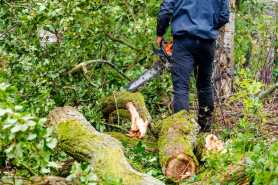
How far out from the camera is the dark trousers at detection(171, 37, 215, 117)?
5.95 m

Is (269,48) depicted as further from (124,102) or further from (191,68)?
(124,102)

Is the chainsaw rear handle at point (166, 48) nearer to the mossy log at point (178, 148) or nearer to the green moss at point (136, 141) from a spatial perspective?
the green moss at point (136, 141)

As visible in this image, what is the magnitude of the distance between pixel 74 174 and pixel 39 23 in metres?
2.91

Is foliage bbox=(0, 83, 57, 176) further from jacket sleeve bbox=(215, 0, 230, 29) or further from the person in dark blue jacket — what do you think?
jacket sleeve bbox=(215, 0, 230, 29)

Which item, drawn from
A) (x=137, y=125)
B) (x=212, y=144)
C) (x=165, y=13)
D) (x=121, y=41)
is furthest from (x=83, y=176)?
(x=121, y=41)

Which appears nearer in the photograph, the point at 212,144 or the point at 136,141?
the point at 212,144

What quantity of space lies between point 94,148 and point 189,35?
2.21 m

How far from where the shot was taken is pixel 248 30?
10.3m

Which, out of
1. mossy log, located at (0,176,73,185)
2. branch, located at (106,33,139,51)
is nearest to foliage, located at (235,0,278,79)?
branch, located at (106,33,139,51)

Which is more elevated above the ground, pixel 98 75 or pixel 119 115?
pixel 98 75

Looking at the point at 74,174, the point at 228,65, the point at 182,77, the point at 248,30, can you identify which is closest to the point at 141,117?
the point at 182,77

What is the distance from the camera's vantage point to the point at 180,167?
183 inches

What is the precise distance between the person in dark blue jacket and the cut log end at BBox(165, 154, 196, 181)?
4.07 ft

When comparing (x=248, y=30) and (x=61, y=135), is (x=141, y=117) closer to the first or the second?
(x=61, y=135)
